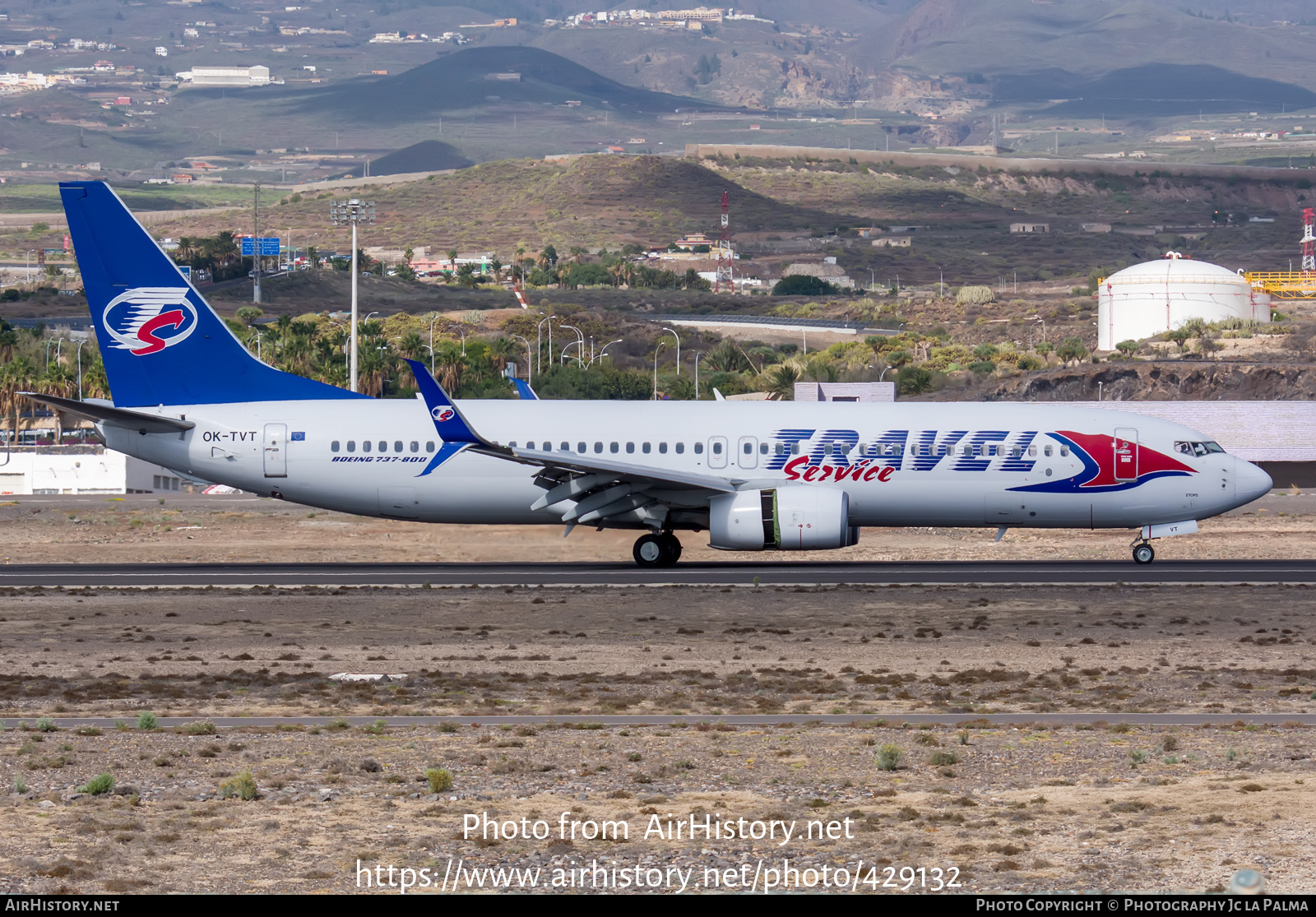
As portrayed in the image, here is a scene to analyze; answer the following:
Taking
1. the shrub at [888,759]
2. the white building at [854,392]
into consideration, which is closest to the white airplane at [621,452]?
the shrub at [888,759]

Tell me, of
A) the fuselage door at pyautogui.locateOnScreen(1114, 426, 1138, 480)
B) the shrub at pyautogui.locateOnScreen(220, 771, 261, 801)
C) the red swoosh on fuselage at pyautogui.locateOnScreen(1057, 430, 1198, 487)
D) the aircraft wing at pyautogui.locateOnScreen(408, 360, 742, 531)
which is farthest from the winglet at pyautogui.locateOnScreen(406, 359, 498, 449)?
the shrub at pyautogui.locateOnScreen(220, 771, 261, 801)

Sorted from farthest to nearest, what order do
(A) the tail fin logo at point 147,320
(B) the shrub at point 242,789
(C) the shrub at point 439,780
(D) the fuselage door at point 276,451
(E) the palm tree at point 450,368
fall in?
(E) the palm tree at point 450,368 → (A) the tail fin logo at point 147,320 → (D) the fuselage door at point 276,451 → (C) the shrub at point 439,780 → (B) the shrub at point 242,789

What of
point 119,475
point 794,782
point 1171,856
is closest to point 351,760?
point 794,782

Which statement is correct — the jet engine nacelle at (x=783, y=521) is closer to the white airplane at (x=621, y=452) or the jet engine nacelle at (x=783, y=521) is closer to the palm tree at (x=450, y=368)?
the white airplane at (x=621, y=452)

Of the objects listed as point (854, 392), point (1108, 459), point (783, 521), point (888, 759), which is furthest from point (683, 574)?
point (854, 392)

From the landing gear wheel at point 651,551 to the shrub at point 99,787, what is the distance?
928 inches

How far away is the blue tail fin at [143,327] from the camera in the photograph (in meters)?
39.4

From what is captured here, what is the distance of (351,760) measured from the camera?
56.0 ft

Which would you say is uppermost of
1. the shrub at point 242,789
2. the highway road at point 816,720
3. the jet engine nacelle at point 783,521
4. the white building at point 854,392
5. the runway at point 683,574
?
the white building at point 854,392

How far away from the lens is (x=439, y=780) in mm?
15727

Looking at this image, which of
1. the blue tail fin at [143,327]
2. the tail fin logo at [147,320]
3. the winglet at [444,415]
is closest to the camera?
the winglet at [444,415]

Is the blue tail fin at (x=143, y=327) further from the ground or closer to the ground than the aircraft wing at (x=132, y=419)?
further from the ground

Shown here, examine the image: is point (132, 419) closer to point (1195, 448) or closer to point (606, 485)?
point (606, 485)

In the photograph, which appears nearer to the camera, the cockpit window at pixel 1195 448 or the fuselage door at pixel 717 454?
the fuselage door at pixel 717 454
